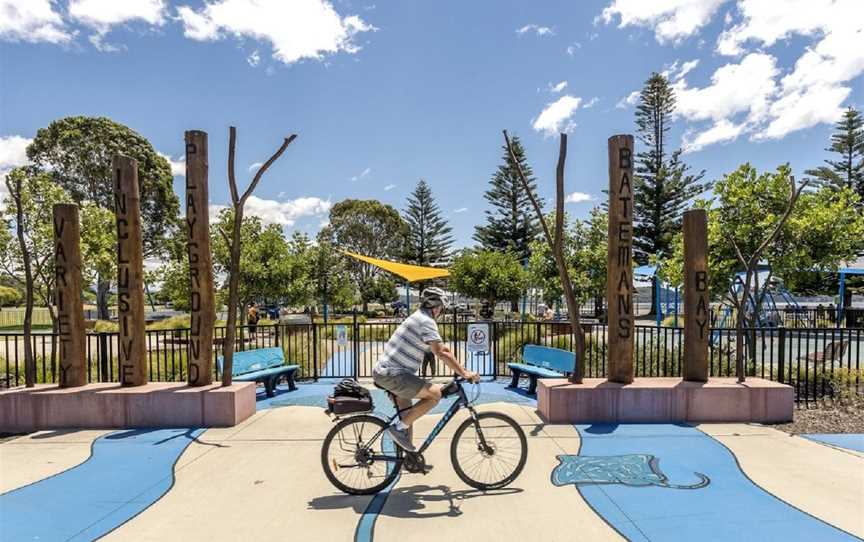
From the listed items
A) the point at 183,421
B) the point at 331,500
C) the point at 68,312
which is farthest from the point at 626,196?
the point at 68,312

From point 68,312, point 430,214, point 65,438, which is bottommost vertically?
point 65,438

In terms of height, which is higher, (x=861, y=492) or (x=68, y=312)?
(x=68, y=312)

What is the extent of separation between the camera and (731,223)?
9.17 metres

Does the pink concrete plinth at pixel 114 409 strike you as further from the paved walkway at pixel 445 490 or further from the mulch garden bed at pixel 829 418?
the mulch garden bed at pixel 829 418

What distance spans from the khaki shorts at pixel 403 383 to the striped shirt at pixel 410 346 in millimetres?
33

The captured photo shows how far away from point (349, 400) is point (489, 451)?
1.58 m

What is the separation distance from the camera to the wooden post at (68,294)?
253 inches

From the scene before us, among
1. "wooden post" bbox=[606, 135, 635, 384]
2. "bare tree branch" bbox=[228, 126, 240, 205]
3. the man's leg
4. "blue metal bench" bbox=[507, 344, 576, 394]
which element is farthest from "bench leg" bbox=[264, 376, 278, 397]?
"wooden post" bbox=[606, 135, 635, 384]

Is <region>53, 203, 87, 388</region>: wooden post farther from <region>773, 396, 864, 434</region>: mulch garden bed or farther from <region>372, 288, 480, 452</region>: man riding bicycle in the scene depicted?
<region>773, 396, 864, 434</region>: mulch garden bed

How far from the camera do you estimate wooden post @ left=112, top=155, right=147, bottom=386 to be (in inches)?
255

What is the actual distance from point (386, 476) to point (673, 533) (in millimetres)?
2161

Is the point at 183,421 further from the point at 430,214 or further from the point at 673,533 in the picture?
the point at 430,214

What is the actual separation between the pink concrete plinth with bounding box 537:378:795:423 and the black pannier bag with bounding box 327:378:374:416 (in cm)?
238

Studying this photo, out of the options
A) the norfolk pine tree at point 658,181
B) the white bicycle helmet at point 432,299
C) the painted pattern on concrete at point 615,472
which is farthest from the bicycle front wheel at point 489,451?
the norfolk pine tree at point 658,181
